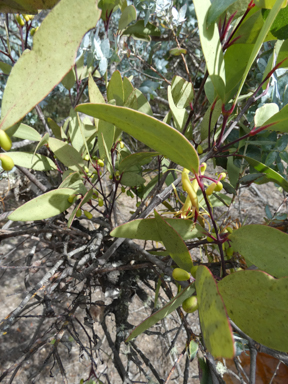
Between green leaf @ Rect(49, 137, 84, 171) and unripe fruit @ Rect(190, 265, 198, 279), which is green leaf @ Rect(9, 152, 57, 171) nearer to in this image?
green leaf @ Rect(49, 137, 84, 171)

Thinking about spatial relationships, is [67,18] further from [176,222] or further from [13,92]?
[176,222]

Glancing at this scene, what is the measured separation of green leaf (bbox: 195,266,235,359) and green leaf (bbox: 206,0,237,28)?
9.4 inches

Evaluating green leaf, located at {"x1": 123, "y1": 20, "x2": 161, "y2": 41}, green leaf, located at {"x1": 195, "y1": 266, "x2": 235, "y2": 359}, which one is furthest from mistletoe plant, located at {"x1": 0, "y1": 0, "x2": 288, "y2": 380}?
green leaf, located at {"x1": 123, "y1": 20, "x2": 161, "y2": 41}

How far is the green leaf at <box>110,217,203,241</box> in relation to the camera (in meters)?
0.29

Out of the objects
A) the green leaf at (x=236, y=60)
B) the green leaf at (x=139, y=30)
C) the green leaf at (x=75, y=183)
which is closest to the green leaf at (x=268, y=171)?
the green leaf at (x=236, y=60)

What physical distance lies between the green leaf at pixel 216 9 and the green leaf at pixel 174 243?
0.20 metres

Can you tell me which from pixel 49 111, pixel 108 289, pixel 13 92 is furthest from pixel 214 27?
pixel 49 111

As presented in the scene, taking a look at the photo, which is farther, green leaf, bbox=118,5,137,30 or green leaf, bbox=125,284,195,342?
green leaf, bbox=118,5,137,30

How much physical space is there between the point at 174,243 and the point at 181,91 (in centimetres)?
27

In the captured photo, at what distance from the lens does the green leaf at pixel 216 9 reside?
0.24 meters

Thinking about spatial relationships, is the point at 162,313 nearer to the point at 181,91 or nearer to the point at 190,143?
the point at 190,143

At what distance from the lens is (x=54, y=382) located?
2.88 ft

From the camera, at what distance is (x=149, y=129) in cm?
21

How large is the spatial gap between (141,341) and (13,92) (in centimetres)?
109
